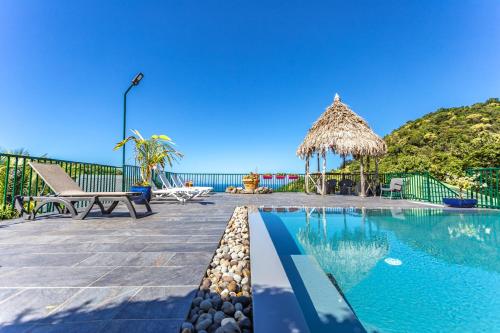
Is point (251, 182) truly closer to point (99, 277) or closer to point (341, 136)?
point (341, 136)

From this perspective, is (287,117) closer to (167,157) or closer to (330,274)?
(167,157)

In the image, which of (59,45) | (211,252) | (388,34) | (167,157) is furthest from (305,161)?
(59,45)

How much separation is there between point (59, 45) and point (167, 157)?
9.60 m

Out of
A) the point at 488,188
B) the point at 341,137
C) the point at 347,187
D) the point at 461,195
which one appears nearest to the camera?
the point at 461,195

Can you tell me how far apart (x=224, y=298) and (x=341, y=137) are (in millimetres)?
9777

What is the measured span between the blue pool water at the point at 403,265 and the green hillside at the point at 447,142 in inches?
561

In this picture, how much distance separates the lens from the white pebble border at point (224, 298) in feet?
3.78

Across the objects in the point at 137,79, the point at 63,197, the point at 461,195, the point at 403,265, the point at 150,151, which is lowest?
the point at 403,265

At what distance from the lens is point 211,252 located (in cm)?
223

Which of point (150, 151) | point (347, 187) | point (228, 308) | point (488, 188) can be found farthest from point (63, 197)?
point (347, 187)

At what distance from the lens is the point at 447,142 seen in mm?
20891

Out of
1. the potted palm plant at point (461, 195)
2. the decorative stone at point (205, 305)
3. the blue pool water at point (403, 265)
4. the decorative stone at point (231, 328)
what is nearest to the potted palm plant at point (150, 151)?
the blue pool water at point (403, 265)

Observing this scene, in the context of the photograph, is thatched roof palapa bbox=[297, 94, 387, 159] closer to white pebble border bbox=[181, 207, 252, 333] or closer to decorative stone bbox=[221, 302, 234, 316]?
white pebble border bbox=[181, 207, 252, 333]

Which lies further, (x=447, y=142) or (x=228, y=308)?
(x=447, y=142)
